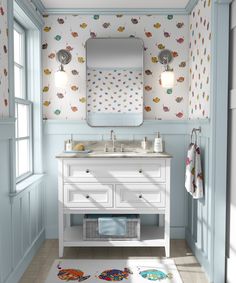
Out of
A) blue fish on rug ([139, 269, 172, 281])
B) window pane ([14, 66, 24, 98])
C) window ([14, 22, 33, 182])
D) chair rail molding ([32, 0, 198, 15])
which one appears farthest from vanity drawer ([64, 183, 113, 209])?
chair rail molding ([32, 0, 198, 15])

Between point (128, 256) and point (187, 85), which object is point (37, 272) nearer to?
point (128, 256)

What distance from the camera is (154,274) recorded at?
10.4 ft

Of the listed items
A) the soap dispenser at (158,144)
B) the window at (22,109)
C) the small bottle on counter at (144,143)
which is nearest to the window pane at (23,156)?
the window at (22,109)

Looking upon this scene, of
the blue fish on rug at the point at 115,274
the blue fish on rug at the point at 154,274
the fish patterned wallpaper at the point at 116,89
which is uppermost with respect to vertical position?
the fish patterned wallpaper at the point at 116,89

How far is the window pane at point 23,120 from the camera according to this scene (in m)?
3.59

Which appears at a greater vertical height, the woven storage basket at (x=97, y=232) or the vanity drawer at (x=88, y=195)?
the vanity drawer at (x=88, y=195)

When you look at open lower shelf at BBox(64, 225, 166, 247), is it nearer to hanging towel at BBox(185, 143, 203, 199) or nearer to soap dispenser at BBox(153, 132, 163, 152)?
hanging towel at BBox(185, 143, 203, 199)

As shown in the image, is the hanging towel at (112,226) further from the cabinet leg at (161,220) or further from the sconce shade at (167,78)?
the sconce shade at (167,78)

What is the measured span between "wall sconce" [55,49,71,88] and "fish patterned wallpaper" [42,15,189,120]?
6 cm

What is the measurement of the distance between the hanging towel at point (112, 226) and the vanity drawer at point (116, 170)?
391 mm

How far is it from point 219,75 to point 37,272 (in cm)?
222

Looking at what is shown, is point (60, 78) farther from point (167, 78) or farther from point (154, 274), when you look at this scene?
point (154, 274)

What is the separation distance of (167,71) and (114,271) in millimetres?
2042

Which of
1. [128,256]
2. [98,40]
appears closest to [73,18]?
[98,40]
